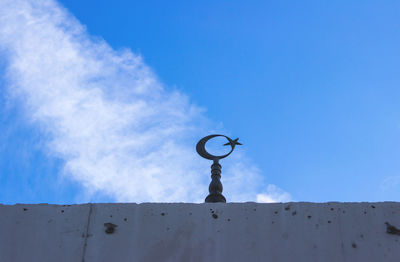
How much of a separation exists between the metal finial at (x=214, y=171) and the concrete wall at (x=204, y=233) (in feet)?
1.95

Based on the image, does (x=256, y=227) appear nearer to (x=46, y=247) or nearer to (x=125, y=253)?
(x=125, y=253)

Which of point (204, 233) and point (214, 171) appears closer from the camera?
point (204, 233)

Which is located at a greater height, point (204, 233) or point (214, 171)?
point (214, 171)

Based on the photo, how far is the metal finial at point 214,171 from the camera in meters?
4.38

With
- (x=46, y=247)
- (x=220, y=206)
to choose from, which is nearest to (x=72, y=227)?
(x=46, y=247)

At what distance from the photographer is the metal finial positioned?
438 centimetres

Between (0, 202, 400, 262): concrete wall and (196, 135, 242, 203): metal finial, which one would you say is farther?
(196, 135, 242, 203): metal finial

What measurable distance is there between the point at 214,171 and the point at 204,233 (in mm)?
1023

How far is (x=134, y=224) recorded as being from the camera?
147 inches

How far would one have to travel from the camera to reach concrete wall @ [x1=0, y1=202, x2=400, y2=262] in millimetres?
3556

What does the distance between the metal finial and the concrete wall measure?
59 cm

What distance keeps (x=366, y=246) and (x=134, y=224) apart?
Answer: 1688mm

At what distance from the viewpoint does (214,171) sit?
4598mm

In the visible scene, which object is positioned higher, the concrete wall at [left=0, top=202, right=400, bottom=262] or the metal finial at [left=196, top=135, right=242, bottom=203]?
the metal finial at [left=196, top=135, right=242, bottom=203]
